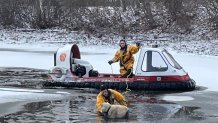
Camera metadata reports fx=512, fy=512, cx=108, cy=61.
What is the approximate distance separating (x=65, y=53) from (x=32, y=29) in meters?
23.1

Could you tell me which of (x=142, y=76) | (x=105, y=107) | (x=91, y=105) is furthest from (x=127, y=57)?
(x=105, y=107)

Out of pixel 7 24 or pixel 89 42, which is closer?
pixel 89 42

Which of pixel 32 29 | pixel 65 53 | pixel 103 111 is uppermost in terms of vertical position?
pixel 32 29

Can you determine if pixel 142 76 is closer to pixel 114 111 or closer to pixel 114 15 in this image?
pixel 114 111

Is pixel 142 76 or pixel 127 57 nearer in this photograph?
pixel 142 76

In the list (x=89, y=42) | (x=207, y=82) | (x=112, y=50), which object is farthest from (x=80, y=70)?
(x=89, y=42)

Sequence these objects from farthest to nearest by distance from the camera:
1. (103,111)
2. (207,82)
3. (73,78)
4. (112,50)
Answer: (112,50)
(207,82)
(73,78)
(103,111)

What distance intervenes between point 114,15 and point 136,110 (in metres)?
25.4

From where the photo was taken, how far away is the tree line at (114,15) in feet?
108

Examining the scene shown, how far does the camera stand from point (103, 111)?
10633 mm

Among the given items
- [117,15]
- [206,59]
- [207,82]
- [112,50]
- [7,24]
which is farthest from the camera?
[7,24]

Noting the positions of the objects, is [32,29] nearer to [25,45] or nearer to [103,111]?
[25,45]

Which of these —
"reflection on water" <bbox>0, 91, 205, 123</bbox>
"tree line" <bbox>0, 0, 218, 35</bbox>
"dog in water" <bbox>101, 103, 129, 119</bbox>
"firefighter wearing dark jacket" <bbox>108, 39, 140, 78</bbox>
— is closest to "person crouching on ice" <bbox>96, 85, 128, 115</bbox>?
"reflection on water" <bbox>0, 91, 205, 123</bbox>

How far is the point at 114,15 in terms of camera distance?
36.4 metres
